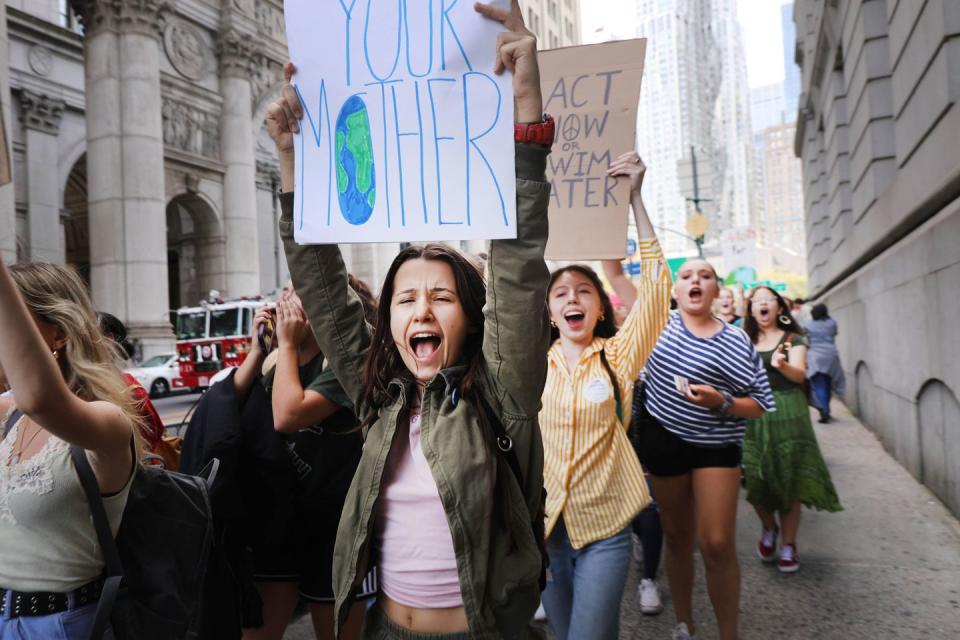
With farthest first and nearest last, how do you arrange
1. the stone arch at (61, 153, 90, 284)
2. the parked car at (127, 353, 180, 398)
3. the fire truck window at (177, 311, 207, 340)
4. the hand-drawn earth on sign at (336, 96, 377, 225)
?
the stone arch at (61, 153, 90, 284) → the parked car at (127, 353, 180, 398) → the fire truck window at (177, 311, 207, 340) → the hand-drawn earth on sign at (336, 96, 377, 225)

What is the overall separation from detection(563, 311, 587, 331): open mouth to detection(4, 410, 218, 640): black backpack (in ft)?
5.63

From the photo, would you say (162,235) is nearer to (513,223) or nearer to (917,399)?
(917,399)

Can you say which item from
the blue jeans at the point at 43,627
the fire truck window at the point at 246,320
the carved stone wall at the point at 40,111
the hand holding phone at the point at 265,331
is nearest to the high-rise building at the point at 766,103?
the carved stone wall at the point at 40,111

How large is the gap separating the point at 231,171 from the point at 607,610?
27.5 metres

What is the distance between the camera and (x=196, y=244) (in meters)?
27.8

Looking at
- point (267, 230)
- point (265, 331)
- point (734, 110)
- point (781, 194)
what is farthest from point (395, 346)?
point (781, 194)

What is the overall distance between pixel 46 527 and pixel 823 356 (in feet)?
35.4

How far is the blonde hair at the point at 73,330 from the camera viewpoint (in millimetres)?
2023

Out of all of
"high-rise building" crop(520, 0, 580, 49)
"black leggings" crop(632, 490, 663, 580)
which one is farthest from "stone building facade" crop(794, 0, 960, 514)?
"high-rise building" crop(520, 0, 580, 49)

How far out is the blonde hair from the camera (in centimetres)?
202

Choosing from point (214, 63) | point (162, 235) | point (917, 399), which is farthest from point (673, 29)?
point (917, 399)

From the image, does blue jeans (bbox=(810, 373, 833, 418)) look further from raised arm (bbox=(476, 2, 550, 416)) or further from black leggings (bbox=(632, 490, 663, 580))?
raised arm (bbox=(476, 2, 550, 416))

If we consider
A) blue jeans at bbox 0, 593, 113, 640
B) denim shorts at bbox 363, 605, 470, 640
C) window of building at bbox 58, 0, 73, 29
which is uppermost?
window of building at bbox 58, 0, 73, 29

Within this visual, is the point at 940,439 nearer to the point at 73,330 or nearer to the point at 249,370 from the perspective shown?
the point at 249,370
